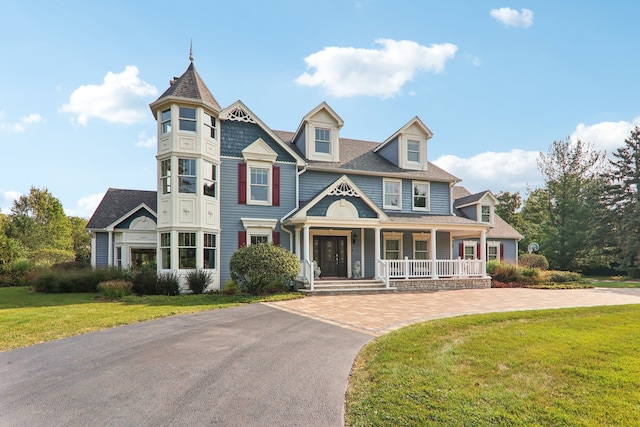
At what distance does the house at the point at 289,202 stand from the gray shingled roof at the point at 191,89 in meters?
0.06

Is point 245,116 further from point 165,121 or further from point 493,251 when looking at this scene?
point 493,251

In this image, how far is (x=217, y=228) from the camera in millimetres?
17266

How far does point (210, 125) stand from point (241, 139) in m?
1.59

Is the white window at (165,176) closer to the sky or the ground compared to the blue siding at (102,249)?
closer to the sky

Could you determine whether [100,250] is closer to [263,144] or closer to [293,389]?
[263,144]

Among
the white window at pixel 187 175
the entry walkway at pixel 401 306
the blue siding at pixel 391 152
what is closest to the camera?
the entry walkway at pixel 401 306

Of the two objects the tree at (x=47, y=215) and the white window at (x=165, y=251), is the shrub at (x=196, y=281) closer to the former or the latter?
the white window at (x=165, y=251)

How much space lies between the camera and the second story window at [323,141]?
66.7 ft

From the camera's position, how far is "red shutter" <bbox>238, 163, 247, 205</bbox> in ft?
58.9

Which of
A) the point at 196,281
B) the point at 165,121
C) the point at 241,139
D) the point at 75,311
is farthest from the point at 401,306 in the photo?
the point at 165,121

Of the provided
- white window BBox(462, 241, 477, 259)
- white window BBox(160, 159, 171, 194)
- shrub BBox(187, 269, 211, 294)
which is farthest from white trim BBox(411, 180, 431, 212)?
white window BBox(160, 159, 171, 194)

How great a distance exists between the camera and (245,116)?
18391 mm

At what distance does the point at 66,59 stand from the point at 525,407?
1377 cm

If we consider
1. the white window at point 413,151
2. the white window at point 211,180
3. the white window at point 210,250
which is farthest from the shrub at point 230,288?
the white window at point 413,151
